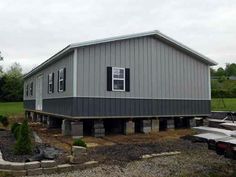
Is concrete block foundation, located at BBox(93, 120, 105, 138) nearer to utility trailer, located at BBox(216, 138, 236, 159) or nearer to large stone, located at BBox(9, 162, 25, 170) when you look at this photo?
large stone, located at BBox(9, 162, 25, 170)

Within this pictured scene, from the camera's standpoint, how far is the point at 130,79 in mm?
13445

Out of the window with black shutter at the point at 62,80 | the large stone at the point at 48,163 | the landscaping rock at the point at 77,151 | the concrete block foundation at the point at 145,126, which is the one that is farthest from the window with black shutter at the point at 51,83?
the large stone at the point at 48,163

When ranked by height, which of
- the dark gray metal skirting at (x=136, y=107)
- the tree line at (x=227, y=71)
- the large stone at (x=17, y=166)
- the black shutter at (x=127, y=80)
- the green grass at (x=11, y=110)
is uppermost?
the tree line at (x=227, y=71)

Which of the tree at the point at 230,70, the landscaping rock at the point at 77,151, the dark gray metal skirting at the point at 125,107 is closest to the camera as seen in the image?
the landscaping rock at the point at 77,151

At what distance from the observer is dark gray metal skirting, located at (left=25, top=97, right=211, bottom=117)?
12297mm

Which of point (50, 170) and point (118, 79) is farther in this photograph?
point (118, 79)

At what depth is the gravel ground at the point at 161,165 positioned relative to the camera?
670cm

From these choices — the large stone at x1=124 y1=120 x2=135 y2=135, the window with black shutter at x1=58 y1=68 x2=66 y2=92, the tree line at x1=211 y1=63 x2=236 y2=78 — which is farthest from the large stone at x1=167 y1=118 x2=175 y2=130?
the tree line at x1=211 y1=63 x2=236 y2=78

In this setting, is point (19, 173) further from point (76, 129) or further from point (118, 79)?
point (118, 79)

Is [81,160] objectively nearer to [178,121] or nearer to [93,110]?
[93,110]

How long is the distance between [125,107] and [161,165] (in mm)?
5981

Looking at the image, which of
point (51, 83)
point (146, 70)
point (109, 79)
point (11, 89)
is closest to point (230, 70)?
point (11, 89)

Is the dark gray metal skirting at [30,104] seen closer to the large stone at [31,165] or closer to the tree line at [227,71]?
the large stone at [31,165]

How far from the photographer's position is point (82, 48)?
40.7ft
